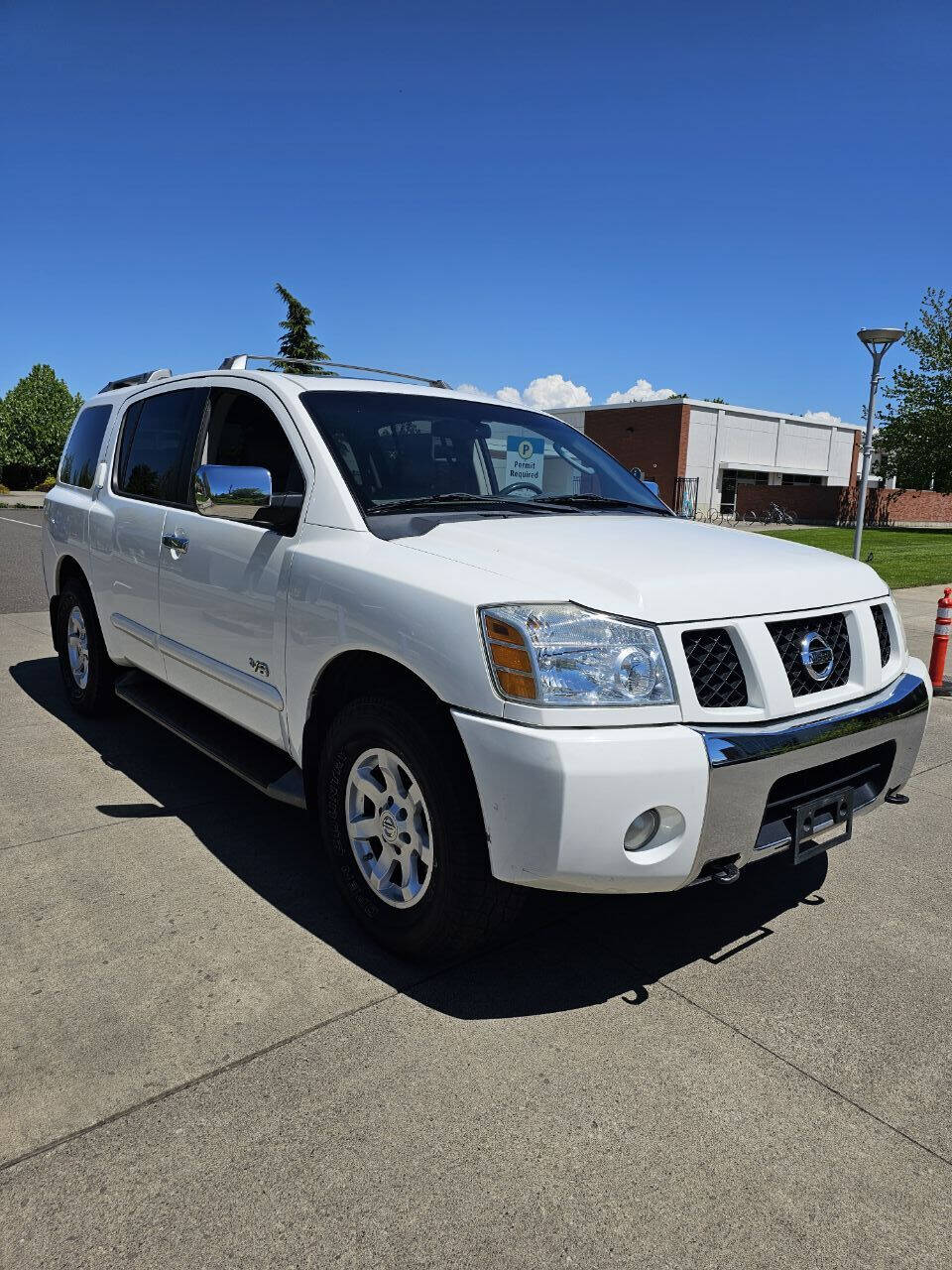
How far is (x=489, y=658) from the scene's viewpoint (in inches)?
97.0

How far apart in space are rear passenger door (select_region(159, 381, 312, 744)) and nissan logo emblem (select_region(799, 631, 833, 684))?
1.74 meters

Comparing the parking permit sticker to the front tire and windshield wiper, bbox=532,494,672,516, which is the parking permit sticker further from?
the front tire

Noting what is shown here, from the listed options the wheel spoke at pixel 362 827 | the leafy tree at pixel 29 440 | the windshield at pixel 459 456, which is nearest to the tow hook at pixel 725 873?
the wheel spoke at pixel 362 827

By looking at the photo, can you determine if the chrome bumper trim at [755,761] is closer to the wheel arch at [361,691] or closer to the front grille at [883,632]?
the front grille at [883,632]

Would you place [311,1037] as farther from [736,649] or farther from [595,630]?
[736,649]

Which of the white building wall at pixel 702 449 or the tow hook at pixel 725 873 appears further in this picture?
the white building wall at pixel 702 449

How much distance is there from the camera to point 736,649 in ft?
8.60

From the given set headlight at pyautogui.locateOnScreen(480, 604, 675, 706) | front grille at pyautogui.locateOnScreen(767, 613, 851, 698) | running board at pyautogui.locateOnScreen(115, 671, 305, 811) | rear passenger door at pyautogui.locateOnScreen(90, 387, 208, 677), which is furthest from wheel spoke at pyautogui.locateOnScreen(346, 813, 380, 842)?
rear passenger door at pyautogui.locateOnScreen(90, 387, 208, 677)

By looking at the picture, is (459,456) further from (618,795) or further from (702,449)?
(702,449)

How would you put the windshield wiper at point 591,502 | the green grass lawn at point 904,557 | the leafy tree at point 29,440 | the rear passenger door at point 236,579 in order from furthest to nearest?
the leafy tree at point 29,440, the green grass lawn at point 904,557, the windshield wiper at point 591,502, the rear passenger door at point 236,579

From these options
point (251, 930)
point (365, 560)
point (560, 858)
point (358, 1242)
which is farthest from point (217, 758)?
point (358, 1242)

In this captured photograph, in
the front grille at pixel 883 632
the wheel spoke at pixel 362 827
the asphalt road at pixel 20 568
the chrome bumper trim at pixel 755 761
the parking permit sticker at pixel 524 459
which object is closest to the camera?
the chrome bumper trim at pixel 755 761

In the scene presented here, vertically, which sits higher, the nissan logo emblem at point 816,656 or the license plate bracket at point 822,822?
the nissan logo emblem at point 816,656

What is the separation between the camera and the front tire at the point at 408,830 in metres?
2.58
